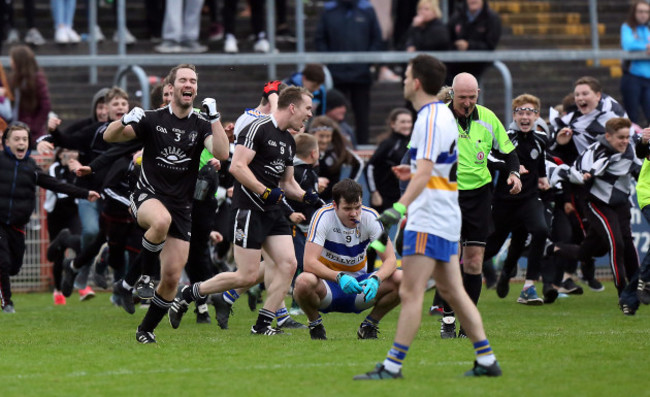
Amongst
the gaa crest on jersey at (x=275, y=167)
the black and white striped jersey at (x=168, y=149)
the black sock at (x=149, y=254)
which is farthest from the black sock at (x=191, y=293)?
the gaa crest on jersey at (x=275, y=167)

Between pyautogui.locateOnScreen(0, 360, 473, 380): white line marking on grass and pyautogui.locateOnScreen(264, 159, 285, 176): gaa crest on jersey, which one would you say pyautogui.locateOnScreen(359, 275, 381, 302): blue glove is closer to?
pyautogui.locateOnScreen(0, 360, 473, 380): white line marking on grass

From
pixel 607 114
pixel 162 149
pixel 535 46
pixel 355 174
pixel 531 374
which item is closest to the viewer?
pixel 531 374

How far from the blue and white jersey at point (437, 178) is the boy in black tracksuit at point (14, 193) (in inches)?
247

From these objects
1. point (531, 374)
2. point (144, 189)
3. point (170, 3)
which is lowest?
point (531, 374)

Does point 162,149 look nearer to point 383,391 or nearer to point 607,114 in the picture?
point 383,391

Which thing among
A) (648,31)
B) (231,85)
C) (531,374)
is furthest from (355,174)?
(531,374)

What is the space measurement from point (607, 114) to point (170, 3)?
23.4ft

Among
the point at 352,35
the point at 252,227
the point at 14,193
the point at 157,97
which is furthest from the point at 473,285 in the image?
the point at 352,35

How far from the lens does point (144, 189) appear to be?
10.4 meters

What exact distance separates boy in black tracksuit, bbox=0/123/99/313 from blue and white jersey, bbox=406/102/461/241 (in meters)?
6.27

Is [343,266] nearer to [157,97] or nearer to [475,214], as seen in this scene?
[475,214]

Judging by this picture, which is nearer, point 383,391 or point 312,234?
point 383,391

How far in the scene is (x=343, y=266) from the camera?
10.9 meters

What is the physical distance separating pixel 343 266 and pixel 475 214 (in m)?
1.25
